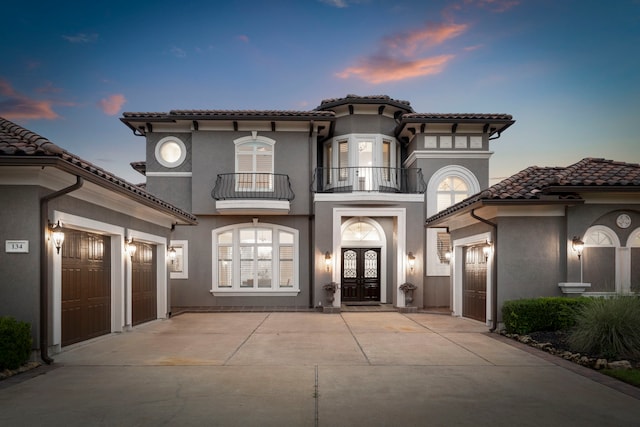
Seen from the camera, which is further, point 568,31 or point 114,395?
point 568,31

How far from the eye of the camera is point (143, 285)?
43.4 feet

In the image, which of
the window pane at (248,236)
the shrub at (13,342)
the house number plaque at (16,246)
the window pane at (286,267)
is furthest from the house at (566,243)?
the shrub at (13,342)

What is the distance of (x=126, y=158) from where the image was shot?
23.1 metres

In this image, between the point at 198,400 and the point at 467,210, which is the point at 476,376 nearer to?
the point at 198,400

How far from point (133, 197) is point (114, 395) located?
5.20 metres

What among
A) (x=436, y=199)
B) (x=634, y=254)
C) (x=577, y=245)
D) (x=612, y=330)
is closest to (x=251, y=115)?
(x=436, y=199)

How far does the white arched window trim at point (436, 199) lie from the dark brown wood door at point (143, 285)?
9688mm

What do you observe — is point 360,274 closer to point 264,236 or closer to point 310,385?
point 264,236

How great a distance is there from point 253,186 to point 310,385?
1169cm

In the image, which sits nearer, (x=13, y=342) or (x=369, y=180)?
(x=13, y=342)

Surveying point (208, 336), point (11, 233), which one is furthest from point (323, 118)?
point (11, 233)

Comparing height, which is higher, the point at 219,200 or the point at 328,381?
the point at 219,200

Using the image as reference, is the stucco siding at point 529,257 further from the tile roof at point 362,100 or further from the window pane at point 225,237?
the window pane at point 225,237

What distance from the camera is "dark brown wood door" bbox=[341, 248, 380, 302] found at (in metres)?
19.2
